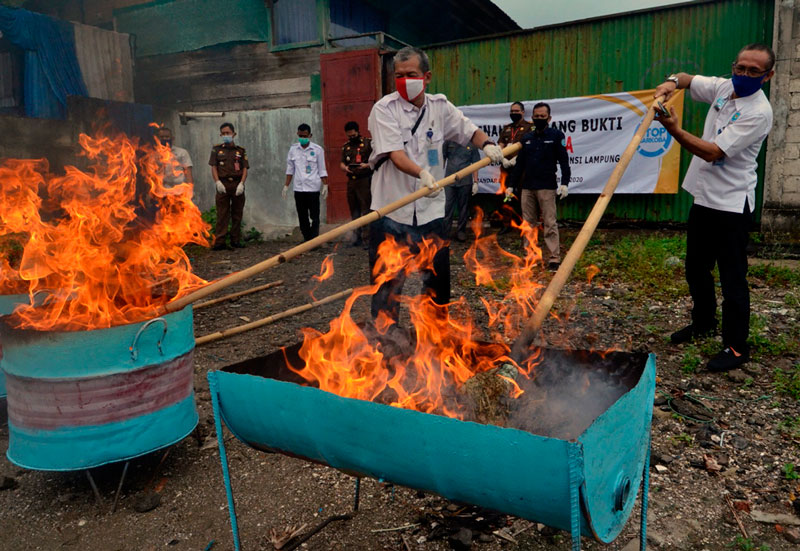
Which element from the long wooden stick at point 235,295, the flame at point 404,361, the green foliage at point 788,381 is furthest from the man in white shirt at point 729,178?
the long wooden stick at point 235,295

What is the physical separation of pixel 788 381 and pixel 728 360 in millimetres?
405

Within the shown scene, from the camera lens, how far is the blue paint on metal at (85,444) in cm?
300

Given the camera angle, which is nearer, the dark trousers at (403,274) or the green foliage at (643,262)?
the dark trousers at (403,274)

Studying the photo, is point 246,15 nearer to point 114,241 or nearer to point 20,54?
point 20,54

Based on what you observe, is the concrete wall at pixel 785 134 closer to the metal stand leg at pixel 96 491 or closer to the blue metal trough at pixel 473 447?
the blue metal trough at pixel 473 447

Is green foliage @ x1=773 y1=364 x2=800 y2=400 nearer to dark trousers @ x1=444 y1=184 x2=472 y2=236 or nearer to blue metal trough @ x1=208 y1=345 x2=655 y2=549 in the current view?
blue metal trough @ x1=208 y1=345 x2=655 y2=549

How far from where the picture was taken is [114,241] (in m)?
3.61

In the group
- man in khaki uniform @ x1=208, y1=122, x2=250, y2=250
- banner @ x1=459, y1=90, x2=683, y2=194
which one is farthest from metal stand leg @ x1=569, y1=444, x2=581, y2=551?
man in khaki uniform @ x1=208, y1=122, x2=250, y2=250

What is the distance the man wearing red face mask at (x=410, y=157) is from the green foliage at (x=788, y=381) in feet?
8.21

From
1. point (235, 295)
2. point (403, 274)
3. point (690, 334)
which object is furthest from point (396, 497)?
point (235, 295)

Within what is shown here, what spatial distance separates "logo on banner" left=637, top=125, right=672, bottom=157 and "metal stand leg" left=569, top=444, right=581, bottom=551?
897 cm

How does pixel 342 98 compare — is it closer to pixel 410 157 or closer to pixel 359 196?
pixel 359 196

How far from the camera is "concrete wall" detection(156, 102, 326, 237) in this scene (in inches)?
489

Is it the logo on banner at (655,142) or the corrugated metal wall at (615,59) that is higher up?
the corrugated metal wall at (615,59)
